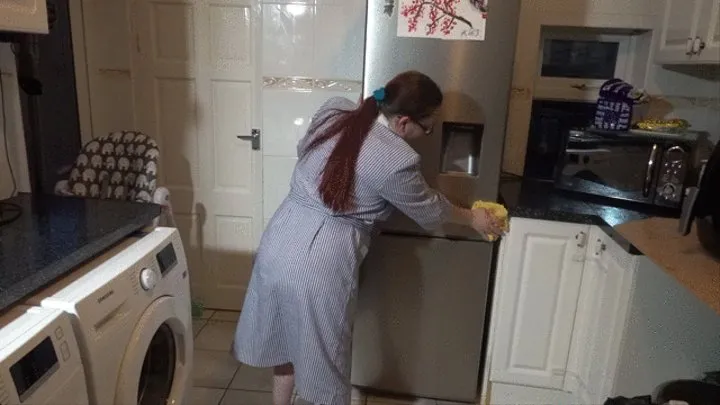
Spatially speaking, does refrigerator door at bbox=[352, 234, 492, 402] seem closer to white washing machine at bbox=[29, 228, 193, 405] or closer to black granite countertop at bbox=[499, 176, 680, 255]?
black granite countertop at bbox=[499, 176, 680, 255]

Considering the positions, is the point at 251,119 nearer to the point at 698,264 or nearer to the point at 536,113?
the point at 536,113

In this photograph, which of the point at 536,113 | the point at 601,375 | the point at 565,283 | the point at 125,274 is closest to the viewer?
the point at 125,274

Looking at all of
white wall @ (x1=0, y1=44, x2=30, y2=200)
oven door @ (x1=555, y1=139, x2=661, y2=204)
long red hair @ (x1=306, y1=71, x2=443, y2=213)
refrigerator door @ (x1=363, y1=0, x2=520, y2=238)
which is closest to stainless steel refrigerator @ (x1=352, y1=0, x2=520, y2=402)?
refrigerator door @ (x1=363, y1=0, x2=520, y2=238)

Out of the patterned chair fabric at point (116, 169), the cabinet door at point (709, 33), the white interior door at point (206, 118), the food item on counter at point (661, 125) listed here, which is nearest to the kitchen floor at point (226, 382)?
the white interior door at point (206, 118)

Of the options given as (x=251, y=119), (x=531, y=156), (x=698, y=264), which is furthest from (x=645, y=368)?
(x=251, y=119)

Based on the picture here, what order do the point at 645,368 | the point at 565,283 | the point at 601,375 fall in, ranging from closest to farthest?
the point at 645,368
the point at 601,375
the point at 565,283

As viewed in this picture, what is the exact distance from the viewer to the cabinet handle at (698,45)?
1.79m

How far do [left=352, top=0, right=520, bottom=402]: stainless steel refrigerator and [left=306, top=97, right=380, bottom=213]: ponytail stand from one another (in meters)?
0.28

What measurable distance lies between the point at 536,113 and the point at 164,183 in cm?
180

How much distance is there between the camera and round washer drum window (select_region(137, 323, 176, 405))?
4.77ft

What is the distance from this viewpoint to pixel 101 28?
7.83ft

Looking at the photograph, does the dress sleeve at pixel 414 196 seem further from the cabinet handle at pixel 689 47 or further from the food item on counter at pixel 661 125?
the cabinet handle at pixel 689 47

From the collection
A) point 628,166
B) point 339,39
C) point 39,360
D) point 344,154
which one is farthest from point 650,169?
point 39,360

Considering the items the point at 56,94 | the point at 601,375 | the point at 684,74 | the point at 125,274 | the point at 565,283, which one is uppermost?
the point at 684,74
